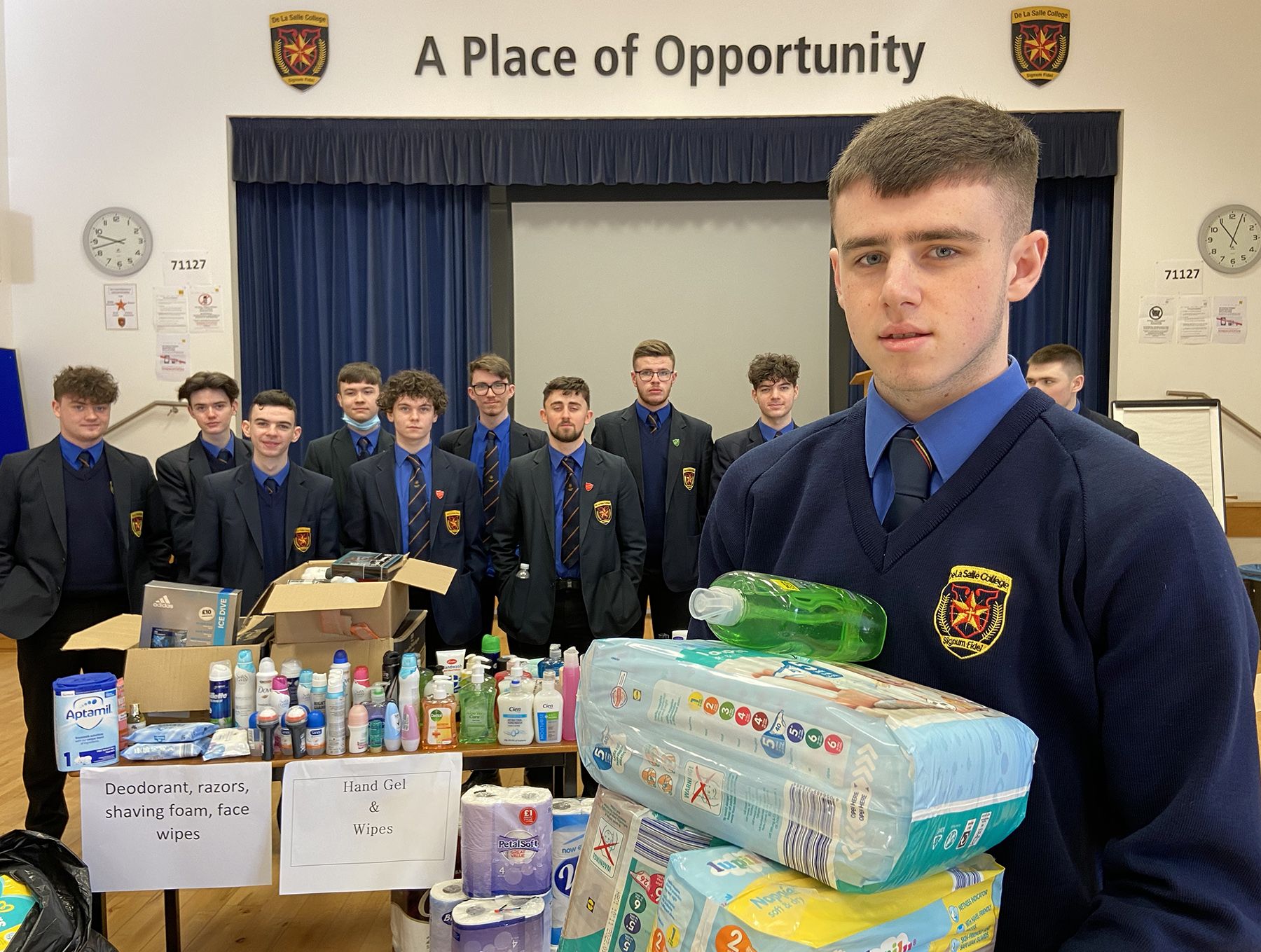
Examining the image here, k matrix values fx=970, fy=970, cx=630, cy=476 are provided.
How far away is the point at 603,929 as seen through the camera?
0.93 metres

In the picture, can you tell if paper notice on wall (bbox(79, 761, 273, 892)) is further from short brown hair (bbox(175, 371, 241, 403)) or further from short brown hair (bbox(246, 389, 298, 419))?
short brown hair (bbox(175, 371, 241, 403))

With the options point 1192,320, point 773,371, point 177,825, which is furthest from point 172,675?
point 1192,320

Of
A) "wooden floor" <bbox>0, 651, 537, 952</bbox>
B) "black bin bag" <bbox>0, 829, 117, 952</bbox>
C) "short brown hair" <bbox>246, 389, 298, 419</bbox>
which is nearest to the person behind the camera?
"black bin bag" <bbox>0, 829, 117, 952</bbox>

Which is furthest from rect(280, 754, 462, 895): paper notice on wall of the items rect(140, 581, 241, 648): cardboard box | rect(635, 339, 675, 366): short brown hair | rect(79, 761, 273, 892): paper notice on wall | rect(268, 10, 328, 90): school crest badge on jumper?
rect(268, 10, 328, 90): school crest badge on jumper

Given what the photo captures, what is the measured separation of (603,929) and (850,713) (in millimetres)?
358

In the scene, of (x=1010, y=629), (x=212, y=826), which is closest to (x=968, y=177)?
(x=1010, y=629)

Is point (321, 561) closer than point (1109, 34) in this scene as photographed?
Yes

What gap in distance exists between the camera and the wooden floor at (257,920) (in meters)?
2.73

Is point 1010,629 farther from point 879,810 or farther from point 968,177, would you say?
point 968,177

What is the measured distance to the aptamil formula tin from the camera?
2416 millimetres

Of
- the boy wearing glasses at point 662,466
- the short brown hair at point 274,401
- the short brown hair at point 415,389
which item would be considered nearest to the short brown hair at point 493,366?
the short brown hair at point 415,389

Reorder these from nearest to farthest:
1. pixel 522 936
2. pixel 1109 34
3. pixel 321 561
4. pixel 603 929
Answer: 1. pixel 603 929
2. pixel 522 936
3. pixel 321 561
4. pixel 1109 34

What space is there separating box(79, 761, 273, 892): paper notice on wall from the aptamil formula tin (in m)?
0.04

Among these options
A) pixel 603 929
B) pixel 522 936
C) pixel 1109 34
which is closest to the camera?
pixel 603 929
